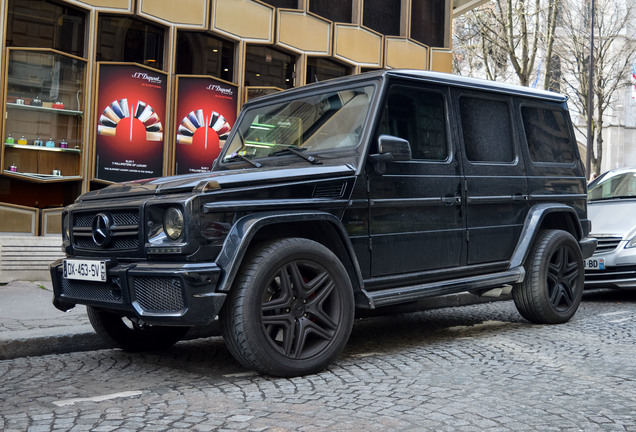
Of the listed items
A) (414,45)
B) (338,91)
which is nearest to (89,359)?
(338,91)

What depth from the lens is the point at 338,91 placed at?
565 cm

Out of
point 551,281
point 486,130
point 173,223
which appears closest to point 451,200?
point 486,130

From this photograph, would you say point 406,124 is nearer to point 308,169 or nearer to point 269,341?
point 308,169

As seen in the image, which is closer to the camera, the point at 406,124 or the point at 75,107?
the point at 406,124

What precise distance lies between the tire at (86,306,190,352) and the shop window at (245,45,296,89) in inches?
270

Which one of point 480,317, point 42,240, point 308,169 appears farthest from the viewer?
point 42,240

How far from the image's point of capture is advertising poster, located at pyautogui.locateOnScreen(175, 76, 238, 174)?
1085 cm

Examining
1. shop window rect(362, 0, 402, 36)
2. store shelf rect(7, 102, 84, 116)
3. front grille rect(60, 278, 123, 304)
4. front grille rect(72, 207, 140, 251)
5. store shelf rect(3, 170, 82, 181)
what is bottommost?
front grille rect(60, 278, 123, 304)

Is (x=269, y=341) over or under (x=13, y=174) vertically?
under

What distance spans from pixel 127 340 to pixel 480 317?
3.64 meters

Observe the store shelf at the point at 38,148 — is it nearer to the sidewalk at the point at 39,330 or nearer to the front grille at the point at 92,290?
the sidewalk at the point at 39,330

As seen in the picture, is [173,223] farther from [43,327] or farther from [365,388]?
[43,327]

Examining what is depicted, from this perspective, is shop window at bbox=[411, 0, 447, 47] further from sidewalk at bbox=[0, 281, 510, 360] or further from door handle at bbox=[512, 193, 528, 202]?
door handle at bbox=[512, 193, 528, 202]

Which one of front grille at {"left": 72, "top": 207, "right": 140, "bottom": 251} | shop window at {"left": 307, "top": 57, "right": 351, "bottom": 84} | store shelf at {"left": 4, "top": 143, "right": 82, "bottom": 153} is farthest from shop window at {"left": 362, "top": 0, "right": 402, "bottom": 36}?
front grille at {"left": 72, "top": 207, "right": 140, "bottom": 251}
